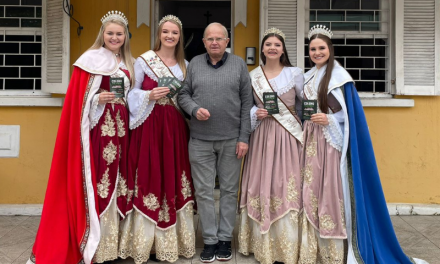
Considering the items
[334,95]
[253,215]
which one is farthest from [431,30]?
[253,215]

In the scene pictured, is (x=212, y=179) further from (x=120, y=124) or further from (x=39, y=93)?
(x=39, y=93)

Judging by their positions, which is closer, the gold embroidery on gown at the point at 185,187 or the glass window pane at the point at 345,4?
the gold embroidery on gown at the point at 185,187

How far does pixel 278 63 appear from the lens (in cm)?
367

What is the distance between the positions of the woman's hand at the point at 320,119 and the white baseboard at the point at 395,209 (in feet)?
7.33

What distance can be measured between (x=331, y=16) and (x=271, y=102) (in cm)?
227

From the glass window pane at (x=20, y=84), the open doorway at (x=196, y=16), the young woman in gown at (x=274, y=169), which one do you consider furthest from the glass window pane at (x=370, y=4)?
the glass window pane at (x=20, y=84)

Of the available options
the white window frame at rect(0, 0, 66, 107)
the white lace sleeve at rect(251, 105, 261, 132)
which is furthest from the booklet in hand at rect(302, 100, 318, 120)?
the white window frame at rect(0, 0, 66, 107)

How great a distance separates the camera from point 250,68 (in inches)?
200

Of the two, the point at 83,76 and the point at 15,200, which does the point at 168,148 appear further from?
the point at 15,200

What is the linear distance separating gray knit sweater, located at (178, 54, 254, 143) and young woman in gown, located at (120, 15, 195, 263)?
14cm

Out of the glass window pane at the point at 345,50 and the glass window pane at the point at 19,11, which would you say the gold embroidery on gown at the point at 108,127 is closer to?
the glass window pane at the point at 19,11

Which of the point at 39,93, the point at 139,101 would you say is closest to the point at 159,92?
the point at 139,101

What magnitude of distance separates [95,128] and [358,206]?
6.81 feet

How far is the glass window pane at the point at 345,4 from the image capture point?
514cm
